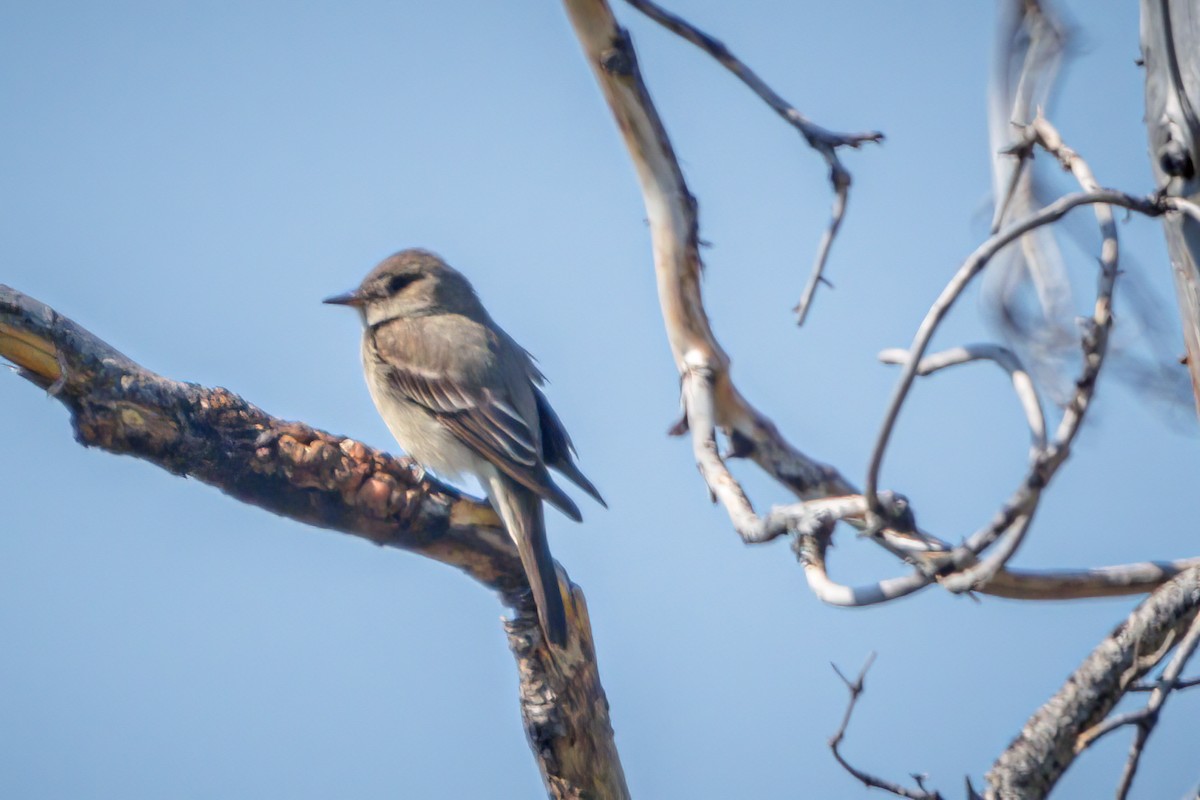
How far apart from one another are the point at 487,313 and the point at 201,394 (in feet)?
11.4

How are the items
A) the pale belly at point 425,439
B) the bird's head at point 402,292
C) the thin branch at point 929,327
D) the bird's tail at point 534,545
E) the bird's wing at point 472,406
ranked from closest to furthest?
the thin branch at point 929,327 < the bird's tail at point 534,545 < the bird's wing at point 472,406 < the pale belly at point 425,439 < the bird's head at point 402,292

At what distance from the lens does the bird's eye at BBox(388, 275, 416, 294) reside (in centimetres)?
728

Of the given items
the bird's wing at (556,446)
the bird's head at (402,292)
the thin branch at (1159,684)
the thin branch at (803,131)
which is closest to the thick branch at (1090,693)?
the thin branch at (1159,684)

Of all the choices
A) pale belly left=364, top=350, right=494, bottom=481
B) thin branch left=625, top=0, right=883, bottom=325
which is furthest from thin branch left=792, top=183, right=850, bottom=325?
pale belly left=364, top=350, right=494, bottom=481

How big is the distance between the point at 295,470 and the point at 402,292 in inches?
121

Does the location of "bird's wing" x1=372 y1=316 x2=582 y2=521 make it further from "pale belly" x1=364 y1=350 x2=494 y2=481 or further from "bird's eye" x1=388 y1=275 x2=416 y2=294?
"bird's eye" x1=388 y1=275 x2=416 y2=294

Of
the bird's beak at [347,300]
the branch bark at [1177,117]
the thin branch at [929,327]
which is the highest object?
the bird's beak at [347,300]

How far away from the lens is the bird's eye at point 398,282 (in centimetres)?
728

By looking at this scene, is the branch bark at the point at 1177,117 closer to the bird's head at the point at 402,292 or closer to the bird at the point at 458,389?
the bird at the point at 458,389

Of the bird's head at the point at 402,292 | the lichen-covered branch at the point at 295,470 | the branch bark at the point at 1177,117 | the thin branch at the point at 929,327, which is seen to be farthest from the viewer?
the bird's head at the point at 402,292

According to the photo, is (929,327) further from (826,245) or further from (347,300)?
(347,300)

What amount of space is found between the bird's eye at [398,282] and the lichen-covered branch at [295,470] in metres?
2.73

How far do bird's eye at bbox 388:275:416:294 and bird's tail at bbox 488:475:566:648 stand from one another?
1.85m

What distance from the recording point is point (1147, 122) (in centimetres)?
379
